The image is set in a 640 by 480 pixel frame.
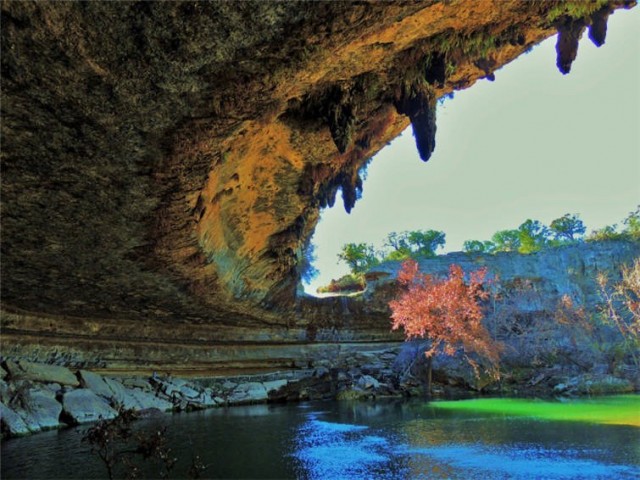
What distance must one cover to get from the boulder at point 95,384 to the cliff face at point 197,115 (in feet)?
7.97

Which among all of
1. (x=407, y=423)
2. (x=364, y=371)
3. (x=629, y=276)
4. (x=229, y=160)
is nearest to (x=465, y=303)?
(x=364, y=371)

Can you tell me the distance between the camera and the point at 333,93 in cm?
685

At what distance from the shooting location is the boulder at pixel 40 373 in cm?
1210

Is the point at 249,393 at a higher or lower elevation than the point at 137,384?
lower

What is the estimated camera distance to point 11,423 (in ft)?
33.1

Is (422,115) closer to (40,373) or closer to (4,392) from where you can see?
(4,392)

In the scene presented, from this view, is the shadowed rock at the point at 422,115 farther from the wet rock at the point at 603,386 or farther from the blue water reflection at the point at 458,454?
the wet rock at the point at 603,386

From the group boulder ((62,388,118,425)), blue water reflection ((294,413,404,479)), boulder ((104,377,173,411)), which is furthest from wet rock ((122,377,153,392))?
blue water reflection ((294,413,404,479))

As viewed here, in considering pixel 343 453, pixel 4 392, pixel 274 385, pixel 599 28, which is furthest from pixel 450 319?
pixel 4 392

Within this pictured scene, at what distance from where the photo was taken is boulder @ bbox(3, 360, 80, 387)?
39.7 feet

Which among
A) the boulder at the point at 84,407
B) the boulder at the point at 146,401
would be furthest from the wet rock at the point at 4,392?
the boulder at the point at 146,401

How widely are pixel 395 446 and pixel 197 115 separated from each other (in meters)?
6.37

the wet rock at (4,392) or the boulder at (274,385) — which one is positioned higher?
the wet rock at (4,392)

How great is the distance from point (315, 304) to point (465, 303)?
726 cm
